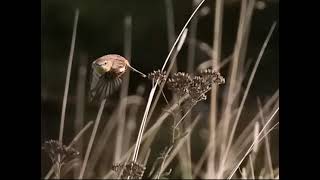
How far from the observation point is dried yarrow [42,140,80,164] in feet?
6.17

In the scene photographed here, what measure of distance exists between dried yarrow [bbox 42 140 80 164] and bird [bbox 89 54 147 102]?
6.2 inches

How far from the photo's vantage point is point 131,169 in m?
1.84

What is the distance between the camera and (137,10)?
2.09 m

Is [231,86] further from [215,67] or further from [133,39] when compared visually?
[133,39]

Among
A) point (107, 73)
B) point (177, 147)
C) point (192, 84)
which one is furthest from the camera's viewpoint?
point (177, 147)

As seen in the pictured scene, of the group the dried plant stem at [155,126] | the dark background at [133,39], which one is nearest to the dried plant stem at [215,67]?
the dark background at [133,39]

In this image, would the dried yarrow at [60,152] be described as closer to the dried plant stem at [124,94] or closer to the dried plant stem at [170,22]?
the dried plant stem at [124,94]

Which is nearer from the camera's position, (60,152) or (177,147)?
(60,152)

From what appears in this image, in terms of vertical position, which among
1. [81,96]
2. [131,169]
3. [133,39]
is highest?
[133,39]

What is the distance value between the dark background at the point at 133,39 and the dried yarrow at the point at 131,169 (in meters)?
0.24

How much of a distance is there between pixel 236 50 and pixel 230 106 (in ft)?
0.43

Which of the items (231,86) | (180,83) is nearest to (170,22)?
(231,86)

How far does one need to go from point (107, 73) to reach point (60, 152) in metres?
0.19
